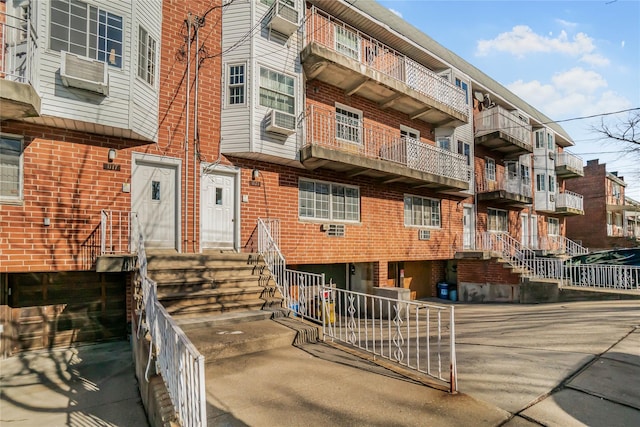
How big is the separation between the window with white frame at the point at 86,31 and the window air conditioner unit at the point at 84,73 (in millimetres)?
421

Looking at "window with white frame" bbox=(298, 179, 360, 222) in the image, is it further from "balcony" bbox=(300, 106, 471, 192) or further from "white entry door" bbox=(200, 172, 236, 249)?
"white entry door" bbox=(200, 172, 236, 249)

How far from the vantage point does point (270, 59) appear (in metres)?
10.2

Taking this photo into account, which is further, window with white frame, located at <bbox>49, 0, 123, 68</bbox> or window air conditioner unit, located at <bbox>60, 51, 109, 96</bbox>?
window with white frame, located at <bbox>49, 0, 123, 68</bbox>

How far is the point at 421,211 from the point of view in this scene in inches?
580

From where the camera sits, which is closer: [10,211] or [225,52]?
[10,211]

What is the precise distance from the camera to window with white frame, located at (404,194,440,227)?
557 inches

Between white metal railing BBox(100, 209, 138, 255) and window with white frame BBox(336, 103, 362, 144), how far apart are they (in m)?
7.08

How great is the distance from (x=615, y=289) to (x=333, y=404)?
44.1 feet

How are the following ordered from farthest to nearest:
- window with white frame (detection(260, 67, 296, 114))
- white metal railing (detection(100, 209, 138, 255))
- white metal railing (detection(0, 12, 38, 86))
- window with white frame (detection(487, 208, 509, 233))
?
window with white frame (detection(487, 208, 509, 233)) < window with white frame (detection(260, 67, 296, 114)) < white metal railing (detection(100, 209, 138, 255)) < white metal railing (detection(0, 12, 38, 86))

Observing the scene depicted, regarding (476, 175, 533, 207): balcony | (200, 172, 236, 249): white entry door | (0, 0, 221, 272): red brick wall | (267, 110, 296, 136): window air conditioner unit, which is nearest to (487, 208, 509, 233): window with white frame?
(476, 175, 533, 207): balcony

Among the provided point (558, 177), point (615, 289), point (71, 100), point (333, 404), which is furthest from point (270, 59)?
point (558, 177)

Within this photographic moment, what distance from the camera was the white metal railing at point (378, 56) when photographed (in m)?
11.5

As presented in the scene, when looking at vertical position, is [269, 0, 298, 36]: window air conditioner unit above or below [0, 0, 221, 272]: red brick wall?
above

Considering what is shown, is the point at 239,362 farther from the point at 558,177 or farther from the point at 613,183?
the point at 613,183
